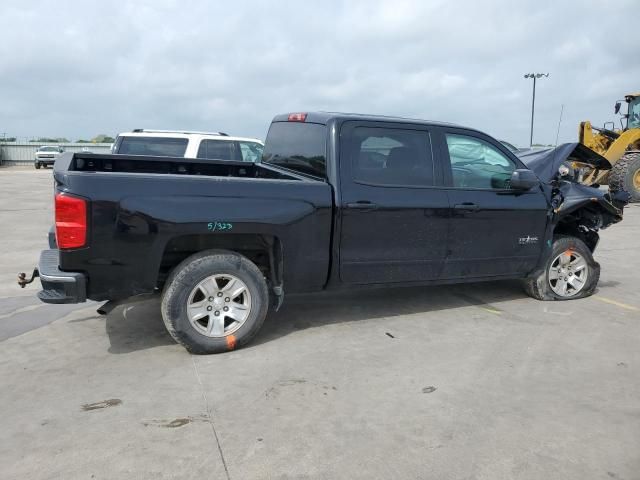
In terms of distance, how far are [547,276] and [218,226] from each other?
3577 millimetres

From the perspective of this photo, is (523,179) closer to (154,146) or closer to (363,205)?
(363,205)

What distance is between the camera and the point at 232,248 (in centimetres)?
418

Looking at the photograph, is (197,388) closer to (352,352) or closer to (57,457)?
(57,457)

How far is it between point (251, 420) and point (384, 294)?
2.98 metres

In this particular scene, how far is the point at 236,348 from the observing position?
13.6 ft

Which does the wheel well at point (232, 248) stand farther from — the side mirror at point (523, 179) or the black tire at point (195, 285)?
the side mirror at point (523, 179)

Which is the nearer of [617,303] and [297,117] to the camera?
[297,117]

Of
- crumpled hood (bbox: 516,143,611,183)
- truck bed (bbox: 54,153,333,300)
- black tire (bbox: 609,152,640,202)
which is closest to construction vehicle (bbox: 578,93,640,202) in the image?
black tire (bbox: 609,152,640,202)

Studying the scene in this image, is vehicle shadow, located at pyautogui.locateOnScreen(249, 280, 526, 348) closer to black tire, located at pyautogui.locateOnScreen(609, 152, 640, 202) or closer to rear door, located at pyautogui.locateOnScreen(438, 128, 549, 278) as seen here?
rear door, located at pyautogui.locateOnScreen(438, 128, 549, 278)

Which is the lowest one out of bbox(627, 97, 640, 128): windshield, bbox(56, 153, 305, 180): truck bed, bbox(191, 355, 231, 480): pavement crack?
bbox(191, 355, 231, 480): pavement crack

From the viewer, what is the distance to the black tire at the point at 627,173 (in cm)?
1505

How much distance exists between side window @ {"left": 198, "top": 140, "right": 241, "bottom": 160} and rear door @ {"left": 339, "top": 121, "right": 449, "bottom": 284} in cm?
517

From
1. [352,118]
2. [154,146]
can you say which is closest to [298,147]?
[352,118]

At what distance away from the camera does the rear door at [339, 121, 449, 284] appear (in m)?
4.38
